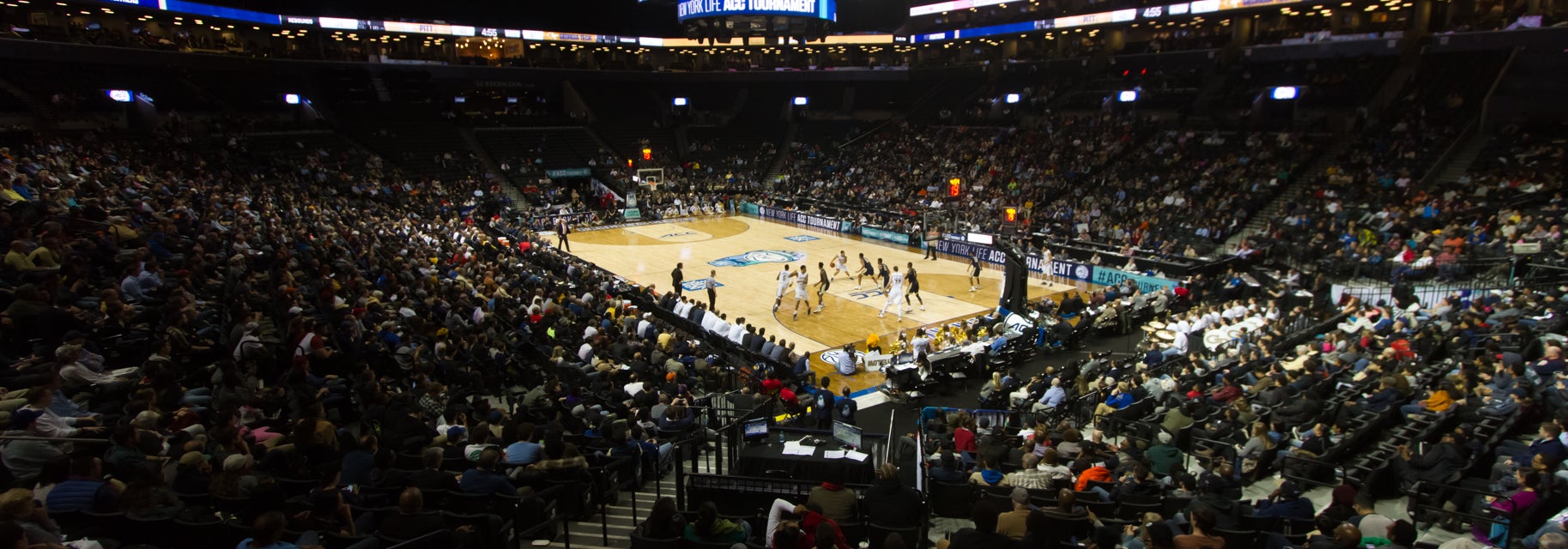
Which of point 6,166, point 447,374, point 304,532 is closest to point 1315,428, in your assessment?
point 304,532

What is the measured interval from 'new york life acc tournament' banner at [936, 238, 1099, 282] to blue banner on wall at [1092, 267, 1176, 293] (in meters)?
0.20

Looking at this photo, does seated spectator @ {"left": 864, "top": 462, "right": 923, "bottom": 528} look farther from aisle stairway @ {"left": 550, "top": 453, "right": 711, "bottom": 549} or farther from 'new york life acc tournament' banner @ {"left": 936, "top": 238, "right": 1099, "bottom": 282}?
'new york life acc tournament' banner @ {"left": 936, "top": 238, "right": 1099, "bottom": 282}

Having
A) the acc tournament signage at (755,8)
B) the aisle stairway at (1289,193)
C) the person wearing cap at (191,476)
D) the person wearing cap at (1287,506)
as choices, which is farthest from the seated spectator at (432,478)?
the aisle stairway at (1289,193)

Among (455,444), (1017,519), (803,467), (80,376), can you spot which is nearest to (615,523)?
(455,444)

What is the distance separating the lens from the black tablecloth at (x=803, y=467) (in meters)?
8.53

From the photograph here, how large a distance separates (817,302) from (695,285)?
174 inches

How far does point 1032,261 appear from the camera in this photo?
88.8ft

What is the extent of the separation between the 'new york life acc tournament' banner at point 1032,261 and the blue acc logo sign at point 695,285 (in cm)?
879

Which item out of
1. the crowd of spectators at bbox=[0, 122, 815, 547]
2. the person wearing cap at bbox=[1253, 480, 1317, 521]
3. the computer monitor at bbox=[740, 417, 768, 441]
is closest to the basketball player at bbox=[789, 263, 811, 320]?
the crowd of spectators at bbox=[0, 122, 815, 547]

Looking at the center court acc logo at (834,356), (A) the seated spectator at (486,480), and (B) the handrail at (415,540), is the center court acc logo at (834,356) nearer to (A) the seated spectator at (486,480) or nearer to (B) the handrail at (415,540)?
(A) the seated spectator at (486,480)

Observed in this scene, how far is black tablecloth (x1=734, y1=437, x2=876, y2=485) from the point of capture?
28.0 feet

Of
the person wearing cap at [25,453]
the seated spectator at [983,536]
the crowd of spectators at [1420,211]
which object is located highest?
the crowd of spectators at [1420,211]

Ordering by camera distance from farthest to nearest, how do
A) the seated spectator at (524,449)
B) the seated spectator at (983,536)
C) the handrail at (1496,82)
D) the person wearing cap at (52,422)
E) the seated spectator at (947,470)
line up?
1. the handrail at (1496,82)
2. the seated spectator at (947,470)
3. the seated spectator at (524,449)
4. the person wearing cap at (52,422)
5. the seated spectator at (983,536)

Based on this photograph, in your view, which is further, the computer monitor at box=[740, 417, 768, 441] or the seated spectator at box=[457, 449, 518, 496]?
the computer monitor at box=[740, 417, 768, 441]
